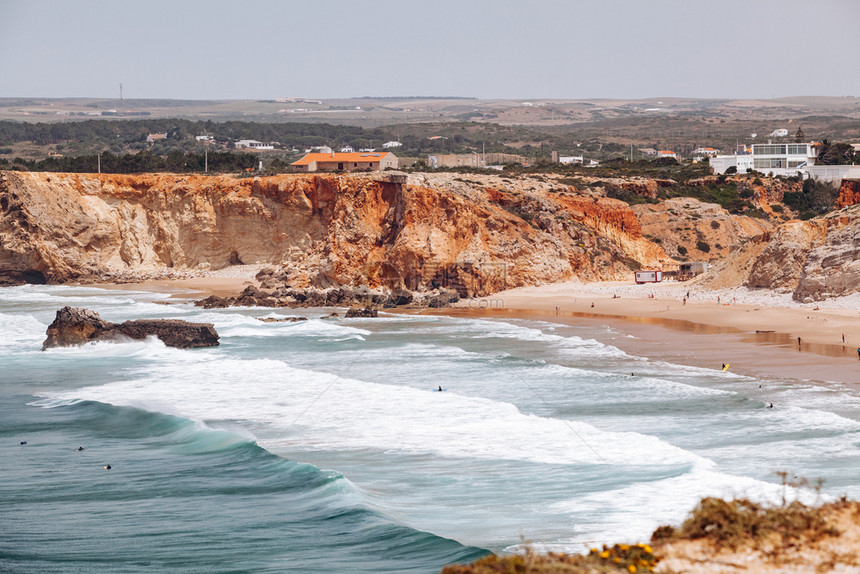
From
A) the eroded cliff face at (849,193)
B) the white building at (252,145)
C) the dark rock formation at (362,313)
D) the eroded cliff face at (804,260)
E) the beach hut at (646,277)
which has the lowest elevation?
the dark rock formation at (362,313)

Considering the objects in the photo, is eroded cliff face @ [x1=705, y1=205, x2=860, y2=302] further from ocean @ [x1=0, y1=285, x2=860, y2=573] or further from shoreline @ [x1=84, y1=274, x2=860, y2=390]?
ocean @ [x1=0, y1=285, x2=860, y2=573]

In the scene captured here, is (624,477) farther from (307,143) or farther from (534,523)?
(307,143)

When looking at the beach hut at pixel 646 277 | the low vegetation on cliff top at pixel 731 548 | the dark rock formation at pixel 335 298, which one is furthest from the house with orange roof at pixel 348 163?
the low vegetation on cliff top at pixel 731 548

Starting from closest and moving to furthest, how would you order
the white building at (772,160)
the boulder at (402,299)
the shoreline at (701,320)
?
the shoreline at (701,320) → the boulder at (402,299) → the white building at (772,160)

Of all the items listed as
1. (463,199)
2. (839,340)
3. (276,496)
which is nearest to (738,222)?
(463,199)

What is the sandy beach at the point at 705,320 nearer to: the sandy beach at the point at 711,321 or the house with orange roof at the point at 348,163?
the sandy beach at the point at 711,321

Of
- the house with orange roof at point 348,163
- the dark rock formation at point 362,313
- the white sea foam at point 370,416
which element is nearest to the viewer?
the white sea foam at point 370,416

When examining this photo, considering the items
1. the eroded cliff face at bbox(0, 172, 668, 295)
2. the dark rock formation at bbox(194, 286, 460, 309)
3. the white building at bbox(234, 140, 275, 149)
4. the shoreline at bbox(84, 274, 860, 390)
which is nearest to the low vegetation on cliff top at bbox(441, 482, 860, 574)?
the shoreline at bbox(84, 274, 860, 390)

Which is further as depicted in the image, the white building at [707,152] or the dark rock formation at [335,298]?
the white building at [707,152]
